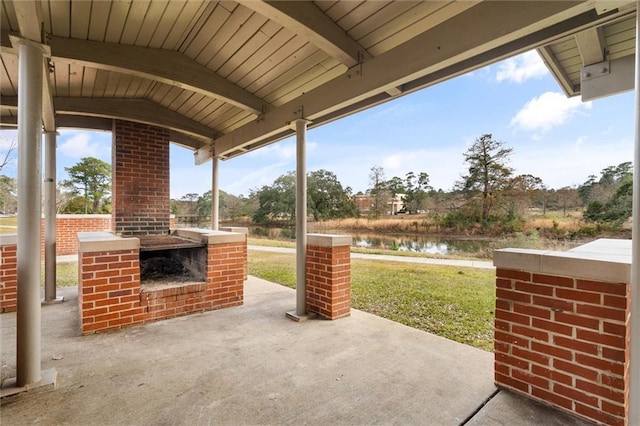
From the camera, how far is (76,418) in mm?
1770

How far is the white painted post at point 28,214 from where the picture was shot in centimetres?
206

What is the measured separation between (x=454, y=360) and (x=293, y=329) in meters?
1.58

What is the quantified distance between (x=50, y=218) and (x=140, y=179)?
1.22 meters

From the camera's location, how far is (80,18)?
2533 millimetres

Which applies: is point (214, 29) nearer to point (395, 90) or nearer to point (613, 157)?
point (395, 90)

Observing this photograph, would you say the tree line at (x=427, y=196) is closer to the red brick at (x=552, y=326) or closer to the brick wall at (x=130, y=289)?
the brick wall at (x=130, y=289)

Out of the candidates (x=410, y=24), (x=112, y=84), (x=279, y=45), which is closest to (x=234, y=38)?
(x=279, y=45)

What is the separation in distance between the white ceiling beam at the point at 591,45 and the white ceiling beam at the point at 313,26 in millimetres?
1598

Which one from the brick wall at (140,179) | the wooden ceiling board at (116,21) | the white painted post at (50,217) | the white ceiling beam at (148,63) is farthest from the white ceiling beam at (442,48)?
the white painted post at (50,217)

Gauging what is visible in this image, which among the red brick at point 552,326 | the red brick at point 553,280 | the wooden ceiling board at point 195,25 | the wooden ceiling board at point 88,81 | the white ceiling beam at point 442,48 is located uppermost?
the wooden ceiling board at point 195,25

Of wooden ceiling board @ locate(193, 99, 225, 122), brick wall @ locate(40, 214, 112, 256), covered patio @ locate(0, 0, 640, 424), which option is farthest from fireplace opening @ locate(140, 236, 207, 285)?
brick wall @ locate(40, 214, 112, 256)

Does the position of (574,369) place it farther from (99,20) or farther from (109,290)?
(99,20)

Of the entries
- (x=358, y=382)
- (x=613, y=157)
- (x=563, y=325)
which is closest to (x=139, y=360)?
(x=358, y=382)

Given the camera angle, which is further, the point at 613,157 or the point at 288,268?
the point at 613,157
